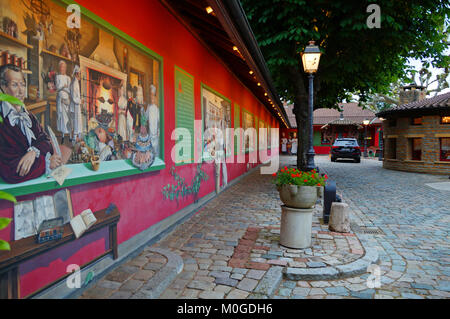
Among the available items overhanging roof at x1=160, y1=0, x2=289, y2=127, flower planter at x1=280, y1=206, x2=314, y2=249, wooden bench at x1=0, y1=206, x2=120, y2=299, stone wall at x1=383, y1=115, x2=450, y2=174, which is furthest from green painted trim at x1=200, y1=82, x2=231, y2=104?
stone wall at x1=383, y1=115, x2=450, y2=174

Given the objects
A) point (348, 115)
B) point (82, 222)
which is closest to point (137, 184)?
point (82, 222)

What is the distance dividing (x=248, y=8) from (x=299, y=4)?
1.71 m

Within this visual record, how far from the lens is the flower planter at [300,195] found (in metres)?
3.98

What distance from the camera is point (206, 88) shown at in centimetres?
714

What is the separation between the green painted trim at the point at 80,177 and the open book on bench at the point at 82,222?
32 centimetres

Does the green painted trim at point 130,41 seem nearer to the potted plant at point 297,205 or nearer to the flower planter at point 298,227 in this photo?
the potted plant at point 297,205

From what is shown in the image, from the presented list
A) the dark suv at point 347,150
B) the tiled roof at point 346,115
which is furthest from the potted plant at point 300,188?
the tiled roof at point 346,115

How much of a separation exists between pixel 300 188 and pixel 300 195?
0.34ft

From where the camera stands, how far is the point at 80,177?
293 centimetres

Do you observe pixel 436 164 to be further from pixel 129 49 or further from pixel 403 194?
pixel 129 49

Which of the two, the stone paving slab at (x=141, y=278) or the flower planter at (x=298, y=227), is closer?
the stone paving slab at (x=141, y=278)

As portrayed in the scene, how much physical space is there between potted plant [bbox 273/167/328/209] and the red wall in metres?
1.93

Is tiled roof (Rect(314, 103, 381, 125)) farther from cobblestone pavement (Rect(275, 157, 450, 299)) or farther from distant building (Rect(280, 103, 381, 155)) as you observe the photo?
cobblestone pavement (Rect(275, 157, 450, 299))

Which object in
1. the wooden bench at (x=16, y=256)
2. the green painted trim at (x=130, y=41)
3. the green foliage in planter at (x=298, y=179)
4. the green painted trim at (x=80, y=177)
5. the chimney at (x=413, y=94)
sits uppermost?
the chimney at (x=413, y=94)
